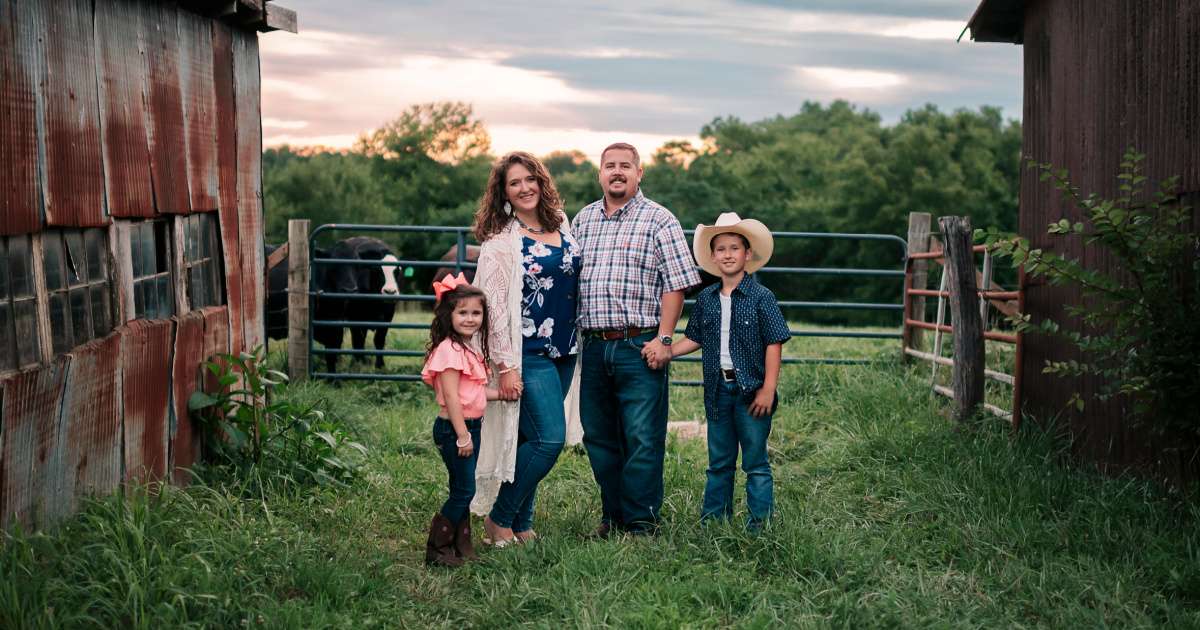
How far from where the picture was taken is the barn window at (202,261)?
14.2 feet

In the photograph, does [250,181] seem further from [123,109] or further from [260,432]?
[260,432]

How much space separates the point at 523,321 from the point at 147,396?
5.51ft

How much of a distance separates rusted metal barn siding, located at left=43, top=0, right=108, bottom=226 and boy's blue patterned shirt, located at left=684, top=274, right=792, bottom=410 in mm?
2419

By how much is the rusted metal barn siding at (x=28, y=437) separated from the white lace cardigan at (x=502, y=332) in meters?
1.55

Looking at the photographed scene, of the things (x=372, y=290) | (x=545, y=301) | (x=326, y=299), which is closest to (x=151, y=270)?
(x=545, y=301)

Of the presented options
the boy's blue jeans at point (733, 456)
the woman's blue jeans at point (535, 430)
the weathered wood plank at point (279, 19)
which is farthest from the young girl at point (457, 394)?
the weathered wood plank at point (279, 19)

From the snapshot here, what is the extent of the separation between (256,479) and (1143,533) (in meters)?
3.93

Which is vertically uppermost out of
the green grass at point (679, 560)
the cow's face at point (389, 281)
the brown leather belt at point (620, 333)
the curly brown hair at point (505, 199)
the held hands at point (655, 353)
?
the curly brown hair at point (505, 199)

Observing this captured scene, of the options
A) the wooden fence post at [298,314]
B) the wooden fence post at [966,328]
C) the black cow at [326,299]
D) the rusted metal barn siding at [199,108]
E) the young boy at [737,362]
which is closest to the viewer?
the young boy at [737,362]

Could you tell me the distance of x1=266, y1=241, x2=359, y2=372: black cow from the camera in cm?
902

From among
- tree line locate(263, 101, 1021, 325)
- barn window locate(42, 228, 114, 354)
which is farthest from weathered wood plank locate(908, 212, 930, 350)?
tree line locate(263, 101, 1021, 325)

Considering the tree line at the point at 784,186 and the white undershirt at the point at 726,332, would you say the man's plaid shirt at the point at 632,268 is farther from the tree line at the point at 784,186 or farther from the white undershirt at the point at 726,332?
the tree line at the point at 784,186

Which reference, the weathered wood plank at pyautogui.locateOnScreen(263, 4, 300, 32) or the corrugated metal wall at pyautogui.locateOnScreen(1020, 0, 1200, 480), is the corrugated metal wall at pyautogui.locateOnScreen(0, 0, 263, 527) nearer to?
the weathered wood plank at pyautogui.locateOnScreen(263, 4, 300, 32)

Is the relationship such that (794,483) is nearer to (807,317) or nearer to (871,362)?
(871,362)
